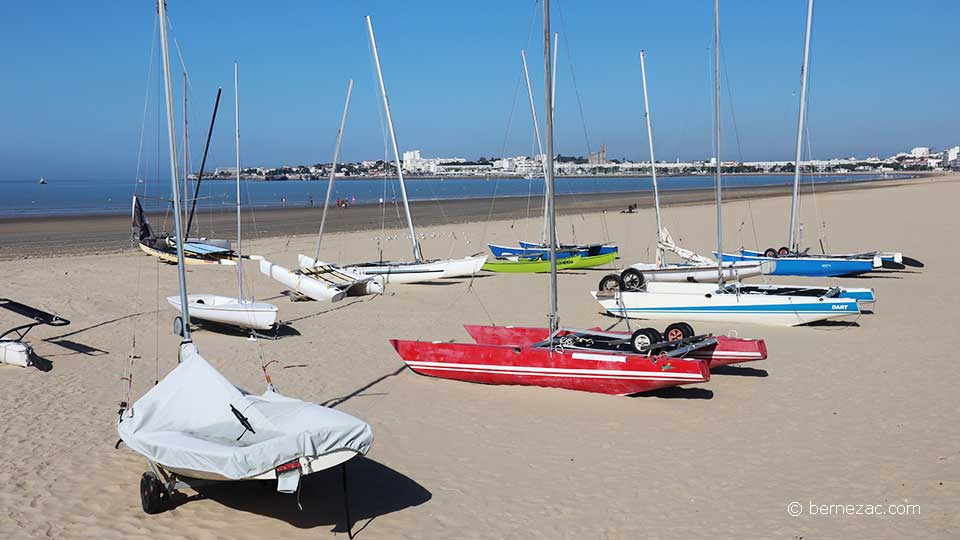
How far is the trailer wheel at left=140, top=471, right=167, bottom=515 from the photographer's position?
8.13 m

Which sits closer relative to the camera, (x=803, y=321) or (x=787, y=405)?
(x=787, y=405)

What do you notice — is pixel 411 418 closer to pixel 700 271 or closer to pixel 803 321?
pixel 803 321

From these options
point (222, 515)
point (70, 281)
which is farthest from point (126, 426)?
point (70, 281)

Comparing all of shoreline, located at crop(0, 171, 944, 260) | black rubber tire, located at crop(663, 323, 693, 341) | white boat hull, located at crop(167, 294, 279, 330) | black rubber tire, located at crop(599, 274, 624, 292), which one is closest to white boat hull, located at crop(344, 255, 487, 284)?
black rubber tire, located at crop(599, 274, 624, 292)

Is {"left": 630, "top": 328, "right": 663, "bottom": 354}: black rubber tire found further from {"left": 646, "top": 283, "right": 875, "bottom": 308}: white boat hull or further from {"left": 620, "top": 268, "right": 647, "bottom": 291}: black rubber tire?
{"left": 620, "top": 268, "right": 647, "bottom": 291}: black rubber tire

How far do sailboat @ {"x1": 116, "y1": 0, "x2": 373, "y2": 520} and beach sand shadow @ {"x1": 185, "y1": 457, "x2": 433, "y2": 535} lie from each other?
1.63 feet

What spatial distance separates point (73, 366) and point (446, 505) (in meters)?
8.46

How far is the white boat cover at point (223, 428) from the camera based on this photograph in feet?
24.6

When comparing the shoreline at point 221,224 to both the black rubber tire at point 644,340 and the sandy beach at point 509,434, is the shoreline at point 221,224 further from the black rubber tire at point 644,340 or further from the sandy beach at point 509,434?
the black rubber tire at point 644,340

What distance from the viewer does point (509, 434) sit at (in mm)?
10883

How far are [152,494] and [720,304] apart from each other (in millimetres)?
13148

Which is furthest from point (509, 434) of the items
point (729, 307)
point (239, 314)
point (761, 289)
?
point (761, 289)

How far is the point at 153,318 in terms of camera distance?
1817cm

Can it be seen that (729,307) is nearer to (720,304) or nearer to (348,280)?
(720,304)
